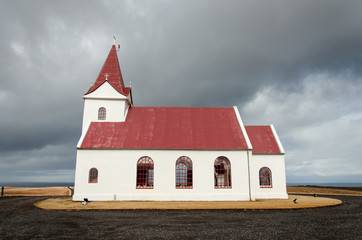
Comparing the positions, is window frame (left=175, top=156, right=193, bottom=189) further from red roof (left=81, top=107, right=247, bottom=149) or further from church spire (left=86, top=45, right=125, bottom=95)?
church spire (left=86, top=45, right=125, bottom=95)

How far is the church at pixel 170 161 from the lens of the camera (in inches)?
851

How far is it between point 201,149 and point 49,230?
14179mm

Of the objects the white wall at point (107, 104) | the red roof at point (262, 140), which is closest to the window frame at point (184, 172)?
the red roof at point (262, 140)

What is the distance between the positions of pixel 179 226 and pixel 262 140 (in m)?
16.7

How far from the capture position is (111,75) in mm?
27375

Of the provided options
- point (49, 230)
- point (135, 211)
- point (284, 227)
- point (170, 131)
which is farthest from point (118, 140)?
point (284, 227)

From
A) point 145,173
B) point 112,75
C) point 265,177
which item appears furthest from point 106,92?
point 265,177

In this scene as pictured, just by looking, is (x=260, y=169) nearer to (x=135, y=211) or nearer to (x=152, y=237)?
(x=135, y=211)

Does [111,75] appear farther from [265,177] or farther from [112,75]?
[265,177]

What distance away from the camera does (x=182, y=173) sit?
22.4 m

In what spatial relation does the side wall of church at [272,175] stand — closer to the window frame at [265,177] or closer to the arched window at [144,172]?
the window frame at [265,177]

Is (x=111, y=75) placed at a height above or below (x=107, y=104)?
above

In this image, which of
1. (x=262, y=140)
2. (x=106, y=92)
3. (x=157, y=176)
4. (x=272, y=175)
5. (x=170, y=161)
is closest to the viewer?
(x=157, y=176)

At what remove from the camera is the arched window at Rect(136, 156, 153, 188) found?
2189 cm
